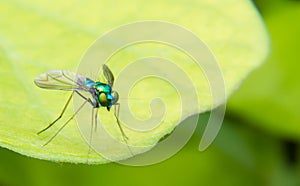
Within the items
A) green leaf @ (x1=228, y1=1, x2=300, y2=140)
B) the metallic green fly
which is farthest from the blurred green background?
the metallic green fly

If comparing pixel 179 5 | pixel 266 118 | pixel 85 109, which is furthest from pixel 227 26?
pixel 266 118

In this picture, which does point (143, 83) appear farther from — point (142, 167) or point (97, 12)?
point (142, 167)

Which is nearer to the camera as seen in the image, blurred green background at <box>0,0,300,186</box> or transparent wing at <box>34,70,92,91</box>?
transparent wing at <box>34,70,92,91</box>

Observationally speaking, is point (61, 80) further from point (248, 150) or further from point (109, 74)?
point (248, 150)

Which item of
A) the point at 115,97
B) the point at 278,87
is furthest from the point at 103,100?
the point at 278,87

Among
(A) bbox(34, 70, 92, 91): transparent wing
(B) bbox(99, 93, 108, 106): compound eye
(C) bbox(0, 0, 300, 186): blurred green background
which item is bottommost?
(B) bbox(99, 93, 108, 106): compound eye

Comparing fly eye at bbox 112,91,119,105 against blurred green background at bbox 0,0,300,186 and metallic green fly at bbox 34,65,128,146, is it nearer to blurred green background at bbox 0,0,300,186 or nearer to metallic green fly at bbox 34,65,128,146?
metallic green fly at bbox 34,65,128,146

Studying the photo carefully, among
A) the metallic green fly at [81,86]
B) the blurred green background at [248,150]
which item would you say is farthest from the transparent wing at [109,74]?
the blurred green background at [248,150]
